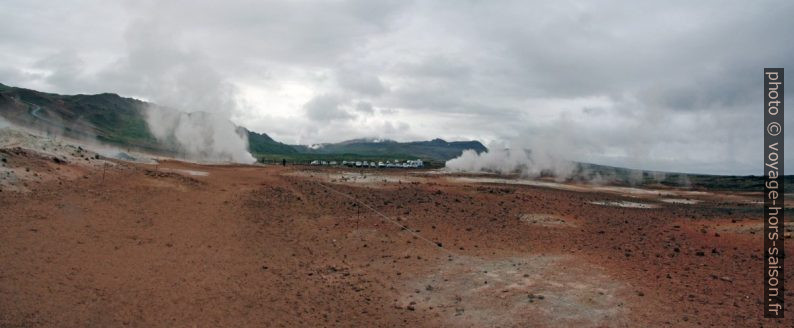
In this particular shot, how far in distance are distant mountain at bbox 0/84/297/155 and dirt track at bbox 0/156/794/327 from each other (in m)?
72.5

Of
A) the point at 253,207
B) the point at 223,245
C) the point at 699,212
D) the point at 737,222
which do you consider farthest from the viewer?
the point at 699,212

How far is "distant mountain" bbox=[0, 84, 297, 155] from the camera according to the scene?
289 ft

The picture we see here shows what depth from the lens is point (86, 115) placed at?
132625 millimetres

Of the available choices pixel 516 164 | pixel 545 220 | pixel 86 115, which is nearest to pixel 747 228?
pixel 545 220

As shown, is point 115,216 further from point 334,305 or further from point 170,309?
point 334,305

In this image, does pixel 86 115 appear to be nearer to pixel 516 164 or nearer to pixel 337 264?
pixel 516 164

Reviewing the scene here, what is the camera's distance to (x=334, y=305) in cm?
1369

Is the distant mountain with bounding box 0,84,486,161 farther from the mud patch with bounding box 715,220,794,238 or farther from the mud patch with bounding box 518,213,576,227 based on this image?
the mud patch with bounding box 715,220,794,238

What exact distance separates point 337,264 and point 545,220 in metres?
13.4

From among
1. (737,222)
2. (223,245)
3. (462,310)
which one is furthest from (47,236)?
(737,222)

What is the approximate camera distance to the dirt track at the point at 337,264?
1233cm

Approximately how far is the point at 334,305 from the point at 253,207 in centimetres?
1292

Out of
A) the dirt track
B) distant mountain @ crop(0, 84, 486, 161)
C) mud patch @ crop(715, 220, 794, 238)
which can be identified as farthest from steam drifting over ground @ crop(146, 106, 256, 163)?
mud patch @ crop(715, 220, 794, 238)

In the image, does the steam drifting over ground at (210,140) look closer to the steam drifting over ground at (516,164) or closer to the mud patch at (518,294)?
the steam drifting over ground at (516,164)
